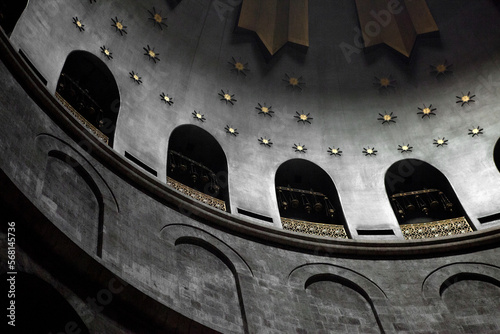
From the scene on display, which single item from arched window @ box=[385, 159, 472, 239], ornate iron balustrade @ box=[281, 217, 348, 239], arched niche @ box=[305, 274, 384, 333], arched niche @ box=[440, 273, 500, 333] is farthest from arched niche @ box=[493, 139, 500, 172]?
arched niche @ box=[305, 274, 384, 333]

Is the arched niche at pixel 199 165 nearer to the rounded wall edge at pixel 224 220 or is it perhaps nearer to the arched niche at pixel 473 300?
the rounded wall edge at pixel 224 220

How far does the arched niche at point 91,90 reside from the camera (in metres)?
14.6

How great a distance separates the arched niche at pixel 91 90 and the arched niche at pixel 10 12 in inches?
67.7

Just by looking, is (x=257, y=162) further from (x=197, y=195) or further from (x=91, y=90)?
(x=91, y=90)

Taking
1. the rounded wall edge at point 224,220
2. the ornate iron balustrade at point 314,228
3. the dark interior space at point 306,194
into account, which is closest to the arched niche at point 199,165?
the rounded wall edge at point 224,220

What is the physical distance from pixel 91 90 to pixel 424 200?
9.57 metres

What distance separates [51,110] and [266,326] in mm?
5827

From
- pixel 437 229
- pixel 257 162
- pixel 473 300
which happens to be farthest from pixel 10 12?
pixel 473 300

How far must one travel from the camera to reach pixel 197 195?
14.6 metres

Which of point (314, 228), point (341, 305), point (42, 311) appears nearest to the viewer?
point (42, 311)

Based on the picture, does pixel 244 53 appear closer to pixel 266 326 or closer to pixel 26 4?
pixel 26 4

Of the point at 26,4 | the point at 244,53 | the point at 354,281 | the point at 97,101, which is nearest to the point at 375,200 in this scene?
the point at 354,281

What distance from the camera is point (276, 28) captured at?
774 inches

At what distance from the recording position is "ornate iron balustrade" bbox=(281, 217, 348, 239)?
15422 millimetres
